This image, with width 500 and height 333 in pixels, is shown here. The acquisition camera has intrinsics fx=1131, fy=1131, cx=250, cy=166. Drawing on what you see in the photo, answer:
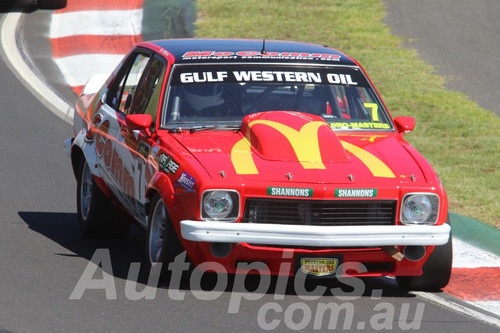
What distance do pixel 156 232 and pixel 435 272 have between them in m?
1.77

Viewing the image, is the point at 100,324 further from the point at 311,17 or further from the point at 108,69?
the point at 311,17

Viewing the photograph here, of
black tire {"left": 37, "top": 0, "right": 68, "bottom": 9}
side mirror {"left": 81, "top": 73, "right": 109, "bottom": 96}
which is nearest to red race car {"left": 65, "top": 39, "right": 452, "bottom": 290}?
side mirror {"left": 81, "top": 73, "right": 109, "bottom": 96}

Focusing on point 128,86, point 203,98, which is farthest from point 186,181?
point 128,86

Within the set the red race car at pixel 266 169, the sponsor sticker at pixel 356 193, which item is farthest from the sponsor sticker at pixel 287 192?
the sponsor sticker at pixel 356 193

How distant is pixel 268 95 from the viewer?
7777 mm

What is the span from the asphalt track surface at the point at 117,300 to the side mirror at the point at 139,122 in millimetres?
933

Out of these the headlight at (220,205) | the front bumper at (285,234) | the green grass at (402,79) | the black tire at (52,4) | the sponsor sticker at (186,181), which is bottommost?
the black tire at (52,4)

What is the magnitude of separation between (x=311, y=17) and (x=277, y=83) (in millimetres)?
12870

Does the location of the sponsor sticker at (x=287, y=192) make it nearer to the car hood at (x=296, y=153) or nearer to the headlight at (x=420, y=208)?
the car hood at (x=296, y=153)

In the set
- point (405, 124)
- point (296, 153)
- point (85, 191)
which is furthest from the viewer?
point (85, 191)

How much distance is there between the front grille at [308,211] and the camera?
662 centimetres

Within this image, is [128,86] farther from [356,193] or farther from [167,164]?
[356,193]

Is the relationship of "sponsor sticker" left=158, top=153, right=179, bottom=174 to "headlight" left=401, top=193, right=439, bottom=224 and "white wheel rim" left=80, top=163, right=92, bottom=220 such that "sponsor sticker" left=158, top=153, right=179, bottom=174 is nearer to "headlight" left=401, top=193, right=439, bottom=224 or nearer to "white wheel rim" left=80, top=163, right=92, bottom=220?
"headlight" left=401, top=193, right=439, bottom=224

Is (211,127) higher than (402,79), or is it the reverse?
(211,127)
